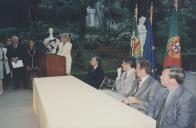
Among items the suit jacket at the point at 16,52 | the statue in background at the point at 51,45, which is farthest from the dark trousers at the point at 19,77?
the statue in background at the point at 51,45

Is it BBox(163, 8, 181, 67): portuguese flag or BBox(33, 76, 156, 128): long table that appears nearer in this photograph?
BBox(33, 76, 156, 128): long table

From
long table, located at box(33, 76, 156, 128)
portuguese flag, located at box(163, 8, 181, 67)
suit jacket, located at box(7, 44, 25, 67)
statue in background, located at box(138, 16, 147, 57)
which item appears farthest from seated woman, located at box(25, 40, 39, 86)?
long table, located at box(33, 76, 156, 128)

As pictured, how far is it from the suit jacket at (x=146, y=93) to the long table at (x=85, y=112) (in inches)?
20.5

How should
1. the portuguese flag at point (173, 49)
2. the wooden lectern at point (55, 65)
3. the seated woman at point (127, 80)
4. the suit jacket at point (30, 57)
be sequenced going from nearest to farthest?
the seated woman at point (127, 80) < the portuguese flag at point (173, 49) < the wooden lectern at point (55, 65) < the suit jacket at point (30, 57)

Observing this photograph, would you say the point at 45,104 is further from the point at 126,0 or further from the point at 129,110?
the point at 126,0

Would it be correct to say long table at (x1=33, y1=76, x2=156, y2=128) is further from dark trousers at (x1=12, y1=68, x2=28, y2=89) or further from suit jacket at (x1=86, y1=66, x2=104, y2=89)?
dark trousers at (x1=12, y1=68, x2=28, y2=89)

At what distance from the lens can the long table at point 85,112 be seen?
409 cm

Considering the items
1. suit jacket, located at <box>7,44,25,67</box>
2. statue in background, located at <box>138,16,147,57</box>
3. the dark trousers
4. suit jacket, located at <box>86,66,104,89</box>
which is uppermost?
statue in background, located at <box>138,16,147,57</box>

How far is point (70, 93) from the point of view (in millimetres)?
6258

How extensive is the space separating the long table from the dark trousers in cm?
640

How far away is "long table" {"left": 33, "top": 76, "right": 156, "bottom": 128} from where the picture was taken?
4086 millimetres

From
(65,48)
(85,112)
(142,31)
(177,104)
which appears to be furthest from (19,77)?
(177,104)

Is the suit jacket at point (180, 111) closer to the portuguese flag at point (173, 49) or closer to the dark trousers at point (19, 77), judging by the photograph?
the portuguese flag at point (173, 49)

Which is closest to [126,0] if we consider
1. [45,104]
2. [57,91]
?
[57,91]
